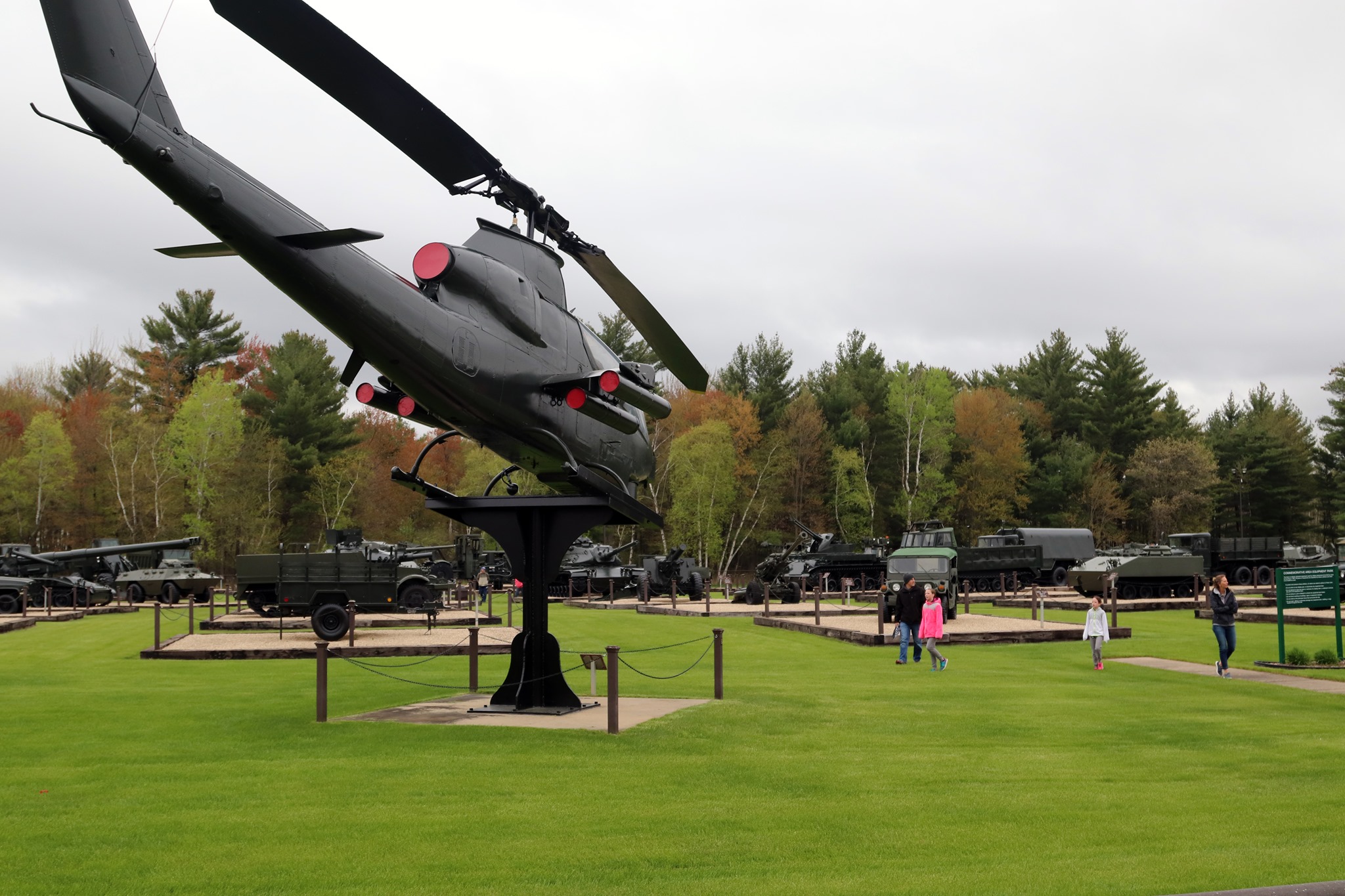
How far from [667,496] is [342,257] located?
50.7 meters

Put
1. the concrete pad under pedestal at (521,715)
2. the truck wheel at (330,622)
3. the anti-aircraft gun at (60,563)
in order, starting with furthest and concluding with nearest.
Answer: the anti-aircraft gun at (60,563) → the truck wheel at (330,622) → the concrete pad under pedestal at (521,715)

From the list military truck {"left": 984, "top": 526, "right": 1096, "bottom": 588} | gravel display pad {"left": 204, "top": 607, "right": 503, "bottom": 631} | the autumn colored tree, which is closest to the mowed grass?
gravel display pad {"left": 204, "top": 607, "right": 503, "bottom": 631}

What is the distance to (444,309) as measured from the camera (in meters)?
10.7

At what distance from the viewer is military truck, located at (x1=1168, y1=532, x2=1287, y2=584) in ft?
129

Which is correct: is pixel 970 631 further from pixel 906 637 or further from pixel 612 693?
pixel 612 693

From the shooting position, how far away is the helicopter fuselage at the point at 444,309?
8.78 meters

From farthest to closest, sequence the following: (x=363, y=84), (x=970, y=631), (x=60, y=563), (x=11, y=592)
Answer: (x=60, y=563) < (x=11, y=592) < (x=970, y=631) < (x=363, y=84)

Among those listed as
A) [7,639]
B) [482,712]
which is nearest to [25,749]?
[482,712]

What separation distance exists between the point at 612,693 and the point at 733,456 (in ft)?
153

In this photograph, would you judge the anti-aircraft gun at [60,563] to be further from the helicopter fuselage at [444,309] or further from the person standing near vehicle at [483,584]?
the helicopter fuselage at [444,309]

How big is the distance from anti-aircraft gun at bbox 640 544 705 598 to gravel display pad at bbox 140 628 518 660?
1497 centimetres

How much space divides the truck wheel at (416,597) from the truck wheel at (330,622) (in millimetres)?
2485

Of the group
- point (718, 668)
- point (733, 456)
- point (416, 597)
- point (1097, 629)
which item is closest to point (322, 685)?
point (718, 668)

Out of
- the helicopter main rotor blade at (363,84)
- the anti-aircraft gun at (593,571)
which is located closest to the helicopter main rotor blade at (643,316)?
the helicopter main rotor blade at (363,84)
